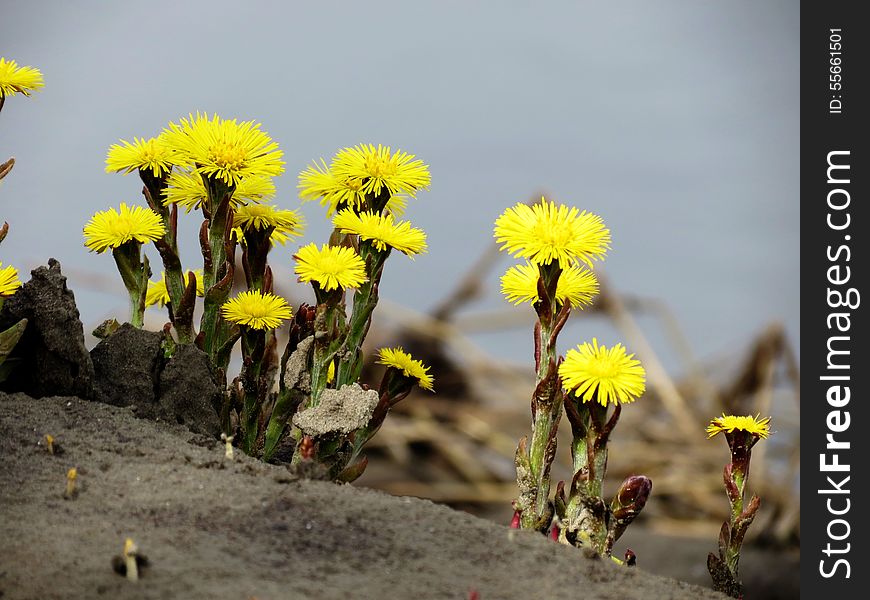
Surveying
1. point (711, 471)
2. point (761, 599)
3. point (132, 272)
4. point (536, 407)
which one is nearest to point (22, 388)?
point (132, 272)

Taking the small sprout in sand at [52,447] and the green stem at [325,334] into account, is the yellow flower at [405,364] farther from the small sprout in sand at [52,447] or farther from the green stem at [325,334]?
the small sprout in sand at [52,447]

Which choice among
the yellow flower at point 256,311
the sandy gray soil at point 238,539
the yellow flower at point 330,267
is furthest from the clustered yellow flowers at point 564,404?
the yellow flower at point 256,311

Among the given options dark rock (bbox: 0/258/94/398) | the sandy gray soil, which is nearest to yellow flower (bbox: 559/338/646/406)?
the sandy gray soil

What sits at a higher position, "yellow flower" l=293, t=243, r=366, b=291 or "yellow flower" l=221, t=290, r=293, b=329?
"yellow flower" l=293, t=243, r=366, b=291

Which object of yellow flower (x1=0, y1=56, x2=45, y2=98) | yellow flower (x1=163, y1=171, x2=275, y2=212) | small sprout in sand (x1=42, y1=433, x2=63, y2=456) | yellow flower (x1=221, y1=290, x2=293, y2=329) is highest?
yellow flower (x1=0, y1=56, x2=45, y2=98)

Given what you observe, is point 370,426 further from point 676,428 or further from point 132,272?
point 676,428

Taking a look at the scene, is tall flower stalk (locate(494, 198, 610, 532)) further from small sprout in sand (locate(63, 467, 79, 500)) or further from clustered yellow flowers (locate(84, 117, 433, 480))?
small sprout in sand (locate(63, 467, 79, 500))
